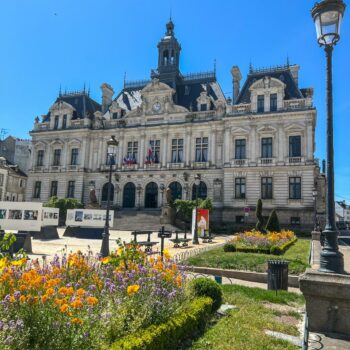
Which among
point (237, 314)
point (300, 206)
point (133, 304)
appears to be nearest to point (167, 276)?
point (133, 304)

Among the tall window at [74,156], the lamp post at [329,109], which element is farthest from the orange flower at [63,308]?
the tall window at [74,156]

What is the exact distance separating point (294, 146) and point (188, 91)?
1717 cm

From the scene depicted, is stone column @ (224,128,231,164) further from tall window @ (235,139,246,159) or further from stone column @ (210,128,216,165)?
stone column @ (210,128,216,165)

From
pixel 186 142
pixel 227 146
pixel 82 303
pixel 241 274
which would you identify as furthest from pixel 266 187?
pixel 82 303

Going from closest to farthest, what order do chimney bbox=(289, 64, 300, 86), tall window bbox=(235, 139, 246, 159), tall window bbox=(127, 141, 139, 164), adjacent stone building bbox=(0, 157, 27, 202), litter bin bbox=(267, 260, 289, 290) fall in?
1. litter bin bbox=(267, 260, 289, 290)
2. tall window bbox=(235, 139, 246, 159)
3. chimney bbox=(289, 64, 300, 86)
4. tall window bbox=(127, 141, 139, 164)
5. adjacent stone building bbox=(0, 157, 27, 202)

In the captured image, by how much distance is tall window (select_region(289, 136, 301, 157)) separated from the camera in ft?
123

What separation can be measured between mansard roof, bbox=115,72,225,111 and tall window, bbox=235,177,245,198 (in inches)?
460

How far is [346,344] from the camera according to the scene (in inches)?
207

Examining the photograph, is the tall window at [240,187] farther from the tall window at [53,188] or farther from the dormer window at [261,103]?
the tall window at [53,188]

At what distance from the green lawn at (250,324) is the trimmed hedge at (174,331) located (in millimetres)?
221

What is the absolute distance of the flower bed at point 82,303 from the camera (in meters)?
4.03

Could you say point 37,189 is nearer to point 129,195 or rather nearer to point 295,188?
point 129,195

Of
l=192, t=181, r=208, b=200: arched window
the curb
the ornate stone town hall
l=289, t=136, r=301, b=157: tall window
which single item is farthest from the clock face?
the curb

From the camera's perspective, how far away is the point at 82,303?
479 cm
